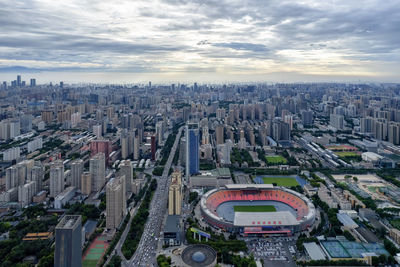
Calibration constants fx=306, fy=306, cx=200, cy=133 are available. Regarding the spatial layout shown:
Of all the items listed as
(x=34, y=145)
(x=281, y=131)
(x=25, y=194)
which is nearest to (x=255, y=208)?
(x=25, y=194)

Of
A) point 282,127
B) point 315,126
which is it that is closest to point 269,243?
point 282,127

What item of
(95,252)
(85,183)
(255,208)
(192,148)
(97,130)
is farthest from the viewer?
(97,130)

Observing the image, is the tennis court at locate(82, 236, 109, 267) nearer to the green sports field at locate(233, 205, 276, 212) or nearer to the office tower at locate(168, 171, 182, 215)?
the office tower at locate(168, 171, 182, 215)

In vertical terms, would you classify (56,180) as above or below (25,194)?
above

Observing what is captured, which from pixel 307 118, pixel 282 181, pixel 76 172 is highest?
pixel 307 118

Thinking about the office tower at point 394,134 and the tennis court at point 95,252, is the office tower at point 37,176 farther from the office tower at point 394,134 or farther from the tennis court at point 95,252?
the office tower at point 394,134

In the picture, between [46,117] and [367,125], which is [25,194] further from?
[367,125]

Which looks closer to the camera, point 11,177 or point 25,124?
point 11,177

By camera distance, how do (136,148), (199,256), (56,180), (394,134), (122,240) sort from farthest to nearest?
(394,134) < (136,148) < (56,180) < (122,240) < (199,256)
